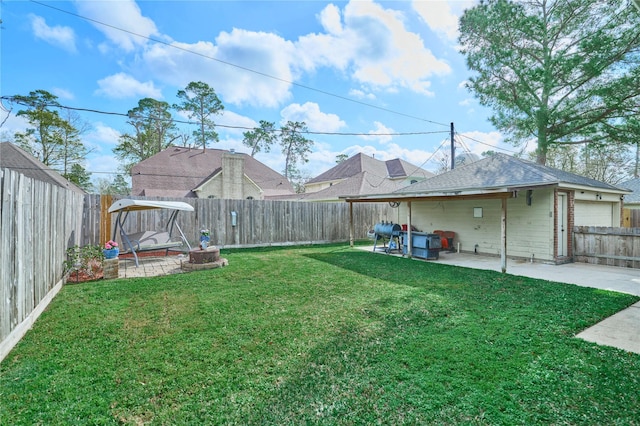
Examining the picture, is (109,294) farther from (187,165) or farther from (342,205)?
(187,165)

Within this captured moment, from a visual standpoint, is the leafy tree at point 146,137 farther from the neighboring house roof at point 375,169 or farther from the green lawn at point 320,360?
the green lawn at point 320,360

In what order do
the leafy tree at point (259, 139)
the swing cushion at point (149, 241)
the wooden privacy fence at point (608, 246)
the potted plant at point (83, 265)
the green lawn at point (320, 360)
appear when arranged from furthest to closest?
the leafy tree at point (259, 139) → the swing cushion at point (149, 241) → the wooden privacy fence at point (608, 246) → the potted plant at point (83, 265) → the green lawn at point (320, 360)

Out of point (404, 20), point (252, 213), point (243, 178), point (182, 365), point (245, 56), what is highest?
point (404, 20)

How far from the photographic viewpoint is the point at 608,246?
777cm

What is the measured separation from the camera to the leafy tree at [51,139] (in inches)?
756

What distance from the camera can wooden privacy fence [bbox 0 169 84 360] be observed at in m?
2.84

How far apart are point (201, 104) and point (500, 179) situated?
23.4 metres

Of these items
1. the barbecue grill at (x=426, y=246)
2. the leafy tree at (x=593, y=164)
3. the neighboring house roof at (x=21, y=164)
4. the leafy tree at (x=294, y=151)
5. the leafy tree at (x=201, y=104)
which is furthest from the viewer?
the leafy tree at (x=294, y=151)

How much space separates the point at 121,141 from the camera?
25.8 m

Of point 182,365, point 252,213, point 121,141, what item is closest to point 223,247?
point 252,213

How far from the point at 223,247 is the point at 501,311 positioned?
875 centimetres

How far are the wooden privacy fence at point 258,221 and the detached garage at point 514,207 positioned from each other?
6.84 feet

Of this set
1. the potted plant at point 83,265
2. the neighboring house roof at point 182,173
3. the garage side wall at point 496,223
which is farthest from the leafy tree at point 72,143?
the garage side wall at point 496,223

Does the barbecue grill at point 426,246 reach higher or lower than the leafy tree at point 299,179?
lower
